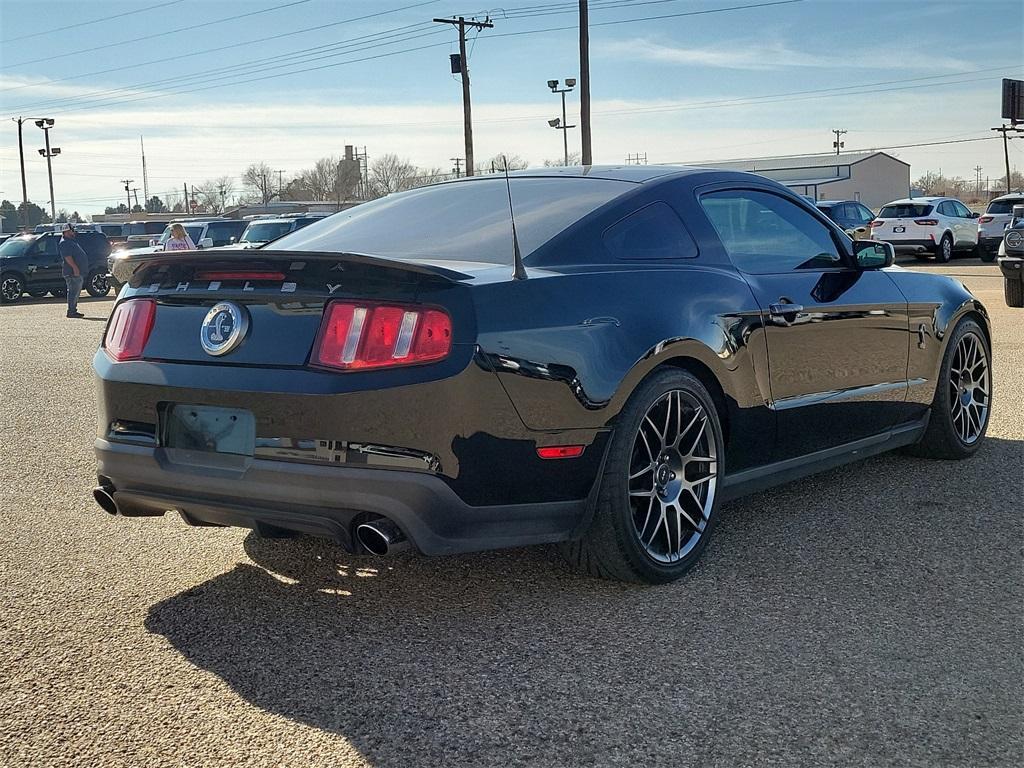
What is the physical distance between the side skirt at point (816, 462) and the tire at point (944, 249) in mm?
24835

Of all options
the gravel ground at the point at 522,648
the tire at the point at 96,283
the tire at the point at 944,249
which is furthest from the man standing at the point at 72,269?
the tire at the point at 944,249

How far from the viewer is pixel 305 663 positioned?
3344 millimetres

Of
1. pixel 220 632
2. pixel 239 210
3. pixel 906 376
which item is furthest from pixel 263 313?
pixel 239 210

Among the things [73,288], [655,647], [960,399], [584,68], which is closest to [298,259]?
[655,647]

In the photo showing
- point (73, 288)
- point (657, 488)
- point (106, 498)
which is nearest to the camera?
point (106, 498)

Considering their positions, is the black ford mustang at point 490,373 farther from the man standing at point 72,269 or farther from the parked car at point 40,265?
the parked car at point 40,265

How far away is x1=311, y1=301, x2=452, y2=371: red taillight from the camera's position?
3.38 metres

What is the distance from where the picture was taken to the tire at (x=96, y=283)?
91.7 feet

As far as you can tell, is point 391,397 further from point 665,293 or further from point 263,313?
point 665,293

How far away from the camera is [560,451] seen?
3.63 m

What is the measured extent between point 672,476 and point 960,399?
8.33 ft

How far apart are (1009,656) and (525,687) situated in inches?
55.3

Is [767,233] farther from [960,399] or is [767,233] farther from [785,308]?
[960,399]

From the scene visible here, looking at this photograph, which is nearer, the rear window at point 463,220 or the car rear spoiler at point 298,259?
the car rear spoiler at point 298,259
